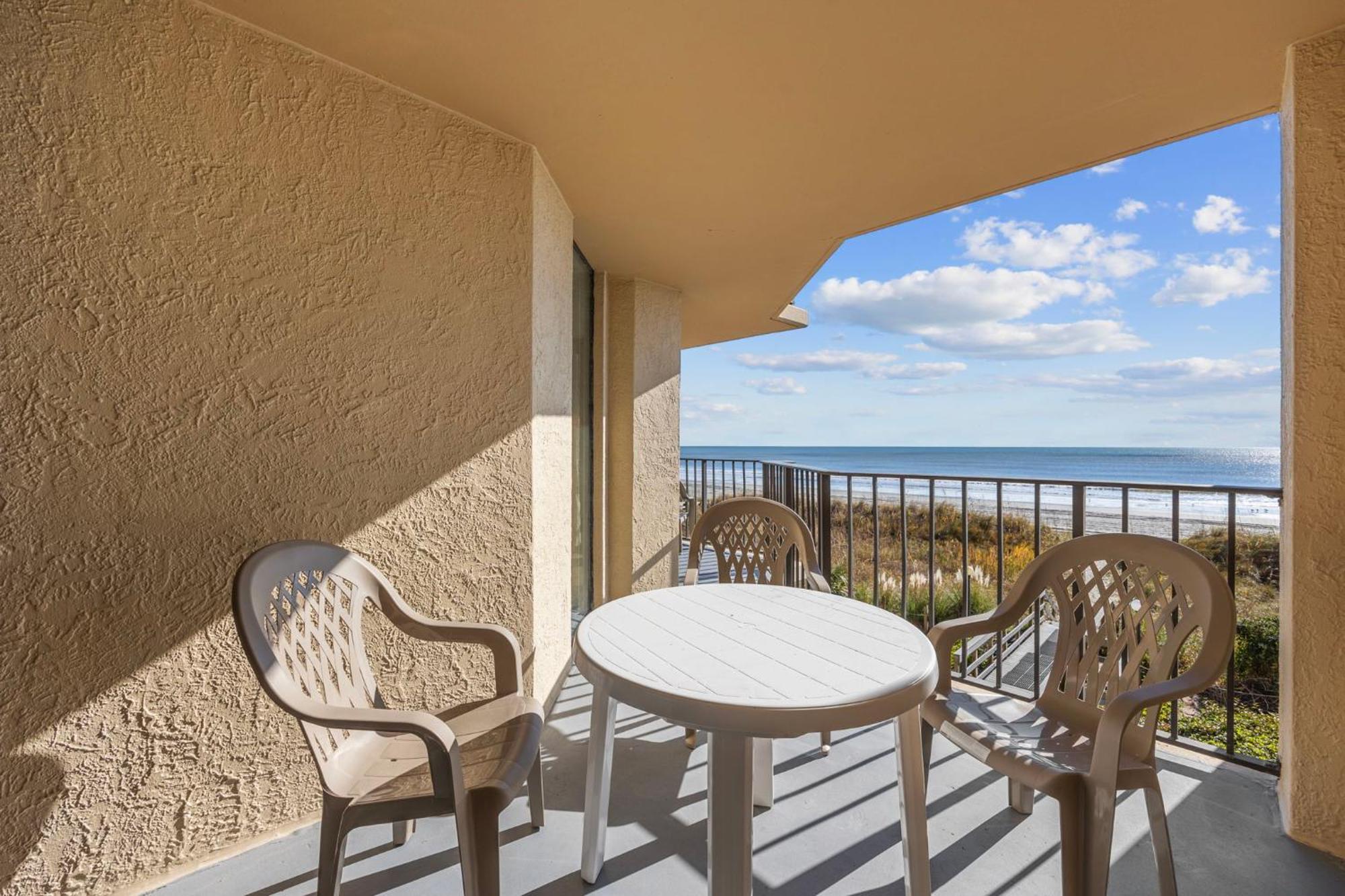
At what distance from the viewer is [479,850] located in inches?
42.1

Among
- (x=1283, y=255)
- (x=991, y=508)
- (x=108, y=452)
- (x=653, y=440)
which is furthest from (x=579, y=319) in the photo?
(x=991, y=508)

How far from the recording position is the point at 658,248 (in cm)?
325

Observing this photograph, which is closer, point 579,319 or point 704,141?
point 704,141

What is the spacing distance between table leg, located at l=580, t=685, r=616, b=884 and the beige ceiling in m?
1.80

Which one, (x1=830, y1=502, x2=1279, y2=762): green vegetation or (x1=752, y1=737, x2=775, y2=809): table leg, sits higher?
(x1=752, y1=737, x2=775, y2=809): table leg

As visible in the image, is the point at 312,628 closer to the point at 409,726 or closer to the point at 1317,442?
the point at 409,726

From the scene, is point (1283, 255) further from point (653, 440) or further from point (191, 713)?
point (191, 713)

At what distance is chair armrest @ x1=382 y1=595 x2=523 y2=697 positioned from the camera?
1.49 meters

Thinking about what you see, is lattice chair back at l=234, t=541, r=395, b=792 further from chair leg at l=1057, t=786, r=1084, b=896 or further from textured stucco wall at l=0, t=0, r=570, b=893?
chair leg at l=1057, t=786, r=1084, b=896

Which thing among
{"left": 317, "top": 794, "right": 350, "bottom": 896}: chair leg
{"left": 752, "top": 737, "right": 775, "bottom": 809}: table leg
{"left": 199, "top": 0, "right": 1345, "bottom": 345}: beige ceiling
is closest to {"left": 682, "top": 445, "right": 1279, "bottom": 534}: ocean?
{"left": 199, "top": 0, "right": 1345, "bottom": 345}: beige ceiling

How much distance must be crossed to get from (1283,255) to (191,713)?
343cm

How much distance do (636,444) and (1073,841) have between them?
302 cm

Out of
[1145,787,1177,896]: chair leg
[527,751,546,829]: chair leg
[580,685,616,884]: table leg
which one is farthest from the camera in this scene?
[527,751,546,829]: chair leg

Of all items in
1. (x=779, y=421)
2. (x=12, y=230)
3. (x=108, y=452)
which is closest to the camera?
(x=12, y=230)
